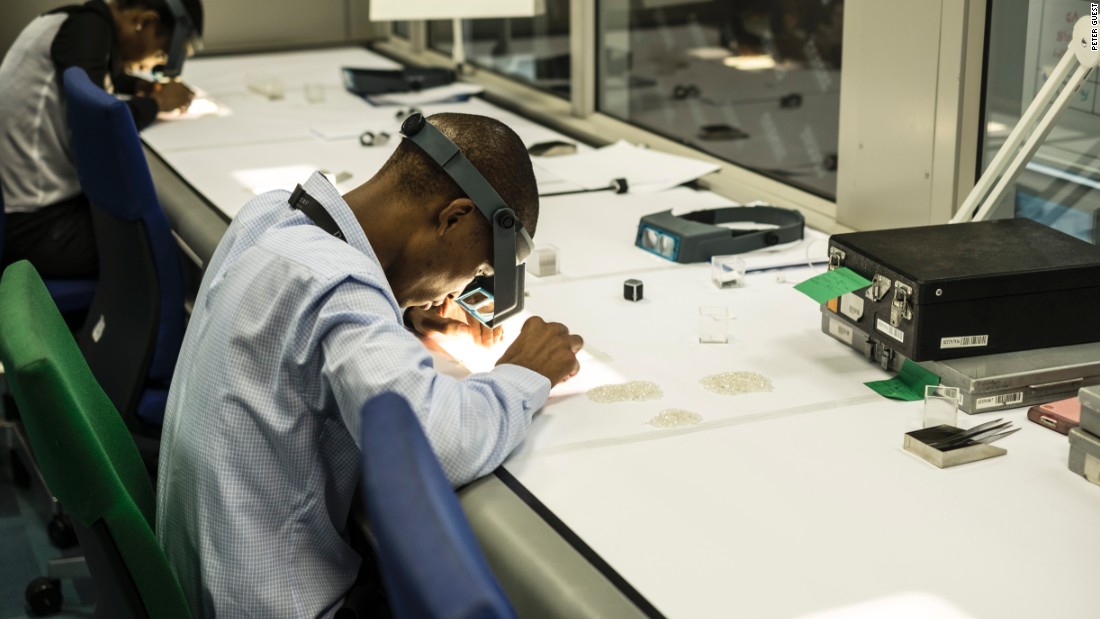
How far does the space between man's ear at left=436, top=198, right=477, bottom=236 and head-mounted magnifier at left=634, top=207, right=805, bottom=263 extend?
0.75 metres

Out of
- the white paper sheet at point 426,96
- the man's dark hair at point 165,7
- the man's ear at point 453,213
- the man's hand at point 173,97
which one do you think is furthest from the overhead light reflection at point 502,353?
the man's hand at point 173,97

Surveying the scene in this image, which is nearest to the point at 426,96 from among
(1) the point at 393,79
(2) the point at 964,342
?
(1) the point at 393,79

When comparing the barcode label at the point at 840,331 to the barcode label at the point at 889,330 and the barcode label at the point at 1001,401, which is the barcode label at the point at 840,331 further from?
the barcode label at the point at 1001,401

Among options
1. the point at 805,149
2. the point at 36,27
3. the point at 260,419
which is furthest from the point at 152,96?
the point at 260,419

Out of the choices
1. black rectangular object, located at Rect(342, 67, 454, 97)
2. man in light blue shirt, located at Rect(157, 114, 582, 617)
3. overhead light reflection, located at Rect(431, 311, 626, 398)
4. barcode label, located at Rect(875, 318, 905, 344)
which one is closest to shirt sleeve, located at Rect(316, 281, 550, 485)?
man in light blue shirt, located at Rect(157, 114, 582, 617)

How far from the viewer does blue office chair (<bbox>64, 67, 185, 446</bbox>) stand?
7.61ft

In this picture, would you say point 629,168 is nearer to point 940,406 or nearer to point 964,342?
point 964,342

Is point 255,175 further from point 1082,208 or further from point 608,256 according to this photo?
point 1082,208

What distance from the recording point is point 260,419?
1.33 meters

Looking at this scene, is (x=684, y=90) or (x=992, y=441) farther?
(x=684, y=90)

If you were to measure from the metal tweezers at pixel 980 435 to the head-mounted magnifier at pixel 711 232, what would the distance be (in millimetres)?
781

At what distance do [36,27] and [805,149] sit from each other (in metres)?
1.90

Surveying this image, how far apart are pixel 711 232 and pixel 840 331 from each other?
0.50m

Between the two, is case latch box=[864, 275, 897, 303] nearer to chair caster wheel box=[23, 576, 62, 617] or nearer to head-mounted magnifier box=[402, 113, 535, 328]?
head-mounted magnifier box=[402, 113, 535, 328]
